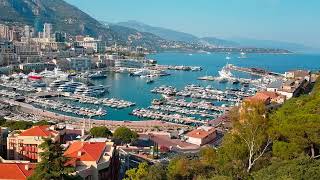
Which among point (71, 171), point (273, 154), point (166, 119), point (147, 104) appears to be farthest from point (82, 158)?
point (147, 104)

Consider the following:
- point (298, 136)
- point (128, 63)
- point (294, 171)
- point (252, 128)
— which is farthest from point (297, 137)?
point (128, 63)

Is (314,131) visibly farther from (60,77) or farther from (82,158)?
(60,77)

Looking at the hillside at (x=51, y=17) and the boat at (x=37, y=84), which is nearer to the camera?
the boat at (x=37, y=84)

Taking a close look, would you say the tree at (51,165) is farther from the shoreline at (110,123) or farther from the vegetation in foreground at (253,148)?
the shoreline at (110,123)

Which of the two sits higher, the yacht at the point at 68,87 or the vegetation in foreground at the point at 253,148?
the vegetation in foreground at the point at 253,148

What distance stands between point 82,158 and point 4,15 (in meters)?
131

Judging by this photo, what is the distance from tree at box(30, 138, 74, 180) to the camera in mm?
11336

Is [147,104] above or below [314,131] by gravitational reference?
below

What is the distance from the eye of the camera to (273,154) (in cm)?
1545

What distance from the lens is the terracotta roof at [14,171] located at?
1359 centimetres

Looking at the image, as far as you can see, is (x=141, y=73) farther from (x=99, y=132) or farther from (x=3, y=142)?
(x=3, y=142)

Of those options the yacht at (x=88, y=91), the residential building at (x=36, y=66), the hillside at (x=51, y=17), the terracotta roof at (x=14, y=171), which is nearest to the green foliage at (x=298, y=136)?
the terracotta roof at (x=14, y=171)

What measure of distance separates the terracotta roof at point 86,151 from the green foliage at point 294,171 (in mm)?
5192

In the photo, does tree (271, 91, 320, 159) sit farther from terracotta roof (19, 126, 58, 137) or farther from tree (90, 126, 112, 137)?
tree (90, 126, 112, 137)
